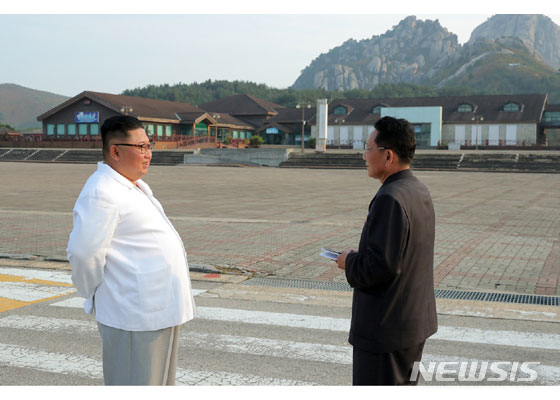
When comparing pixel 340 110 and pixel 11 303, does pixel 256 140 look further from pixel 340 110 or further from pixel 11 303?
pixel 11 303

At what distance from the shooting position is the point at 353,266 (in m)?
2.98

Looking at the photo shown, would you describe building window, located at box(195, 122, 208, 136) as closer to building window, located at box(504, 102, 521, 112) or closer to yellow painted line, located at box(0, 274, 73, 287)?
building window, located at box(504, 102, 521, 112)

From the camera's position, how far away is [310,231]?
41.5 ft

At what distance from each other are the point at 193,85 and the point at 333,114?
90.1m

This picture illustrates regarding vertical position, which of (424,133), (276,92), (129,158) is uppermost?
(276,92)

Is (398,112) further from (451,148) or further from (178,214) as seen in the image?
(178,214)

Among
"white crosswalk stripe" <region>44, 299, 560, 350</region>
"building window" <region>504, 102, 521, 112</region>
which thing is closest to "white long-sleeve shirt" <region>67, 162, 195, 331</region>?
"white crosswalk stripe" <region>44, 299, 560, 350</region>

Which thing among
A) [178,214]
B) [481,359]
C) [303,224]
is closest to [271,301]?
[481,359]

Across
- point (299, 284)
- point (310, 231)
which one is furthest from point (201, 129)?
point (299, 284)

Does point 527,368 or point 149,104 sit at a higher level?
point 149,104

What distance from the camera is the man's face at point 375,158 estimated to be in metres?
3.10

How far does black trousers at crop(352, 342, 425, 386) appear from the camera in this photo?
9.68 ft

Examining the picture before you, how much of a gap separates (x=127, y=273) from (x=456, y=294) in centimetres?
552

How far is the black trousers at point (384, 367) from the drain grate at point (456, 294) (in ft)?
15.0
